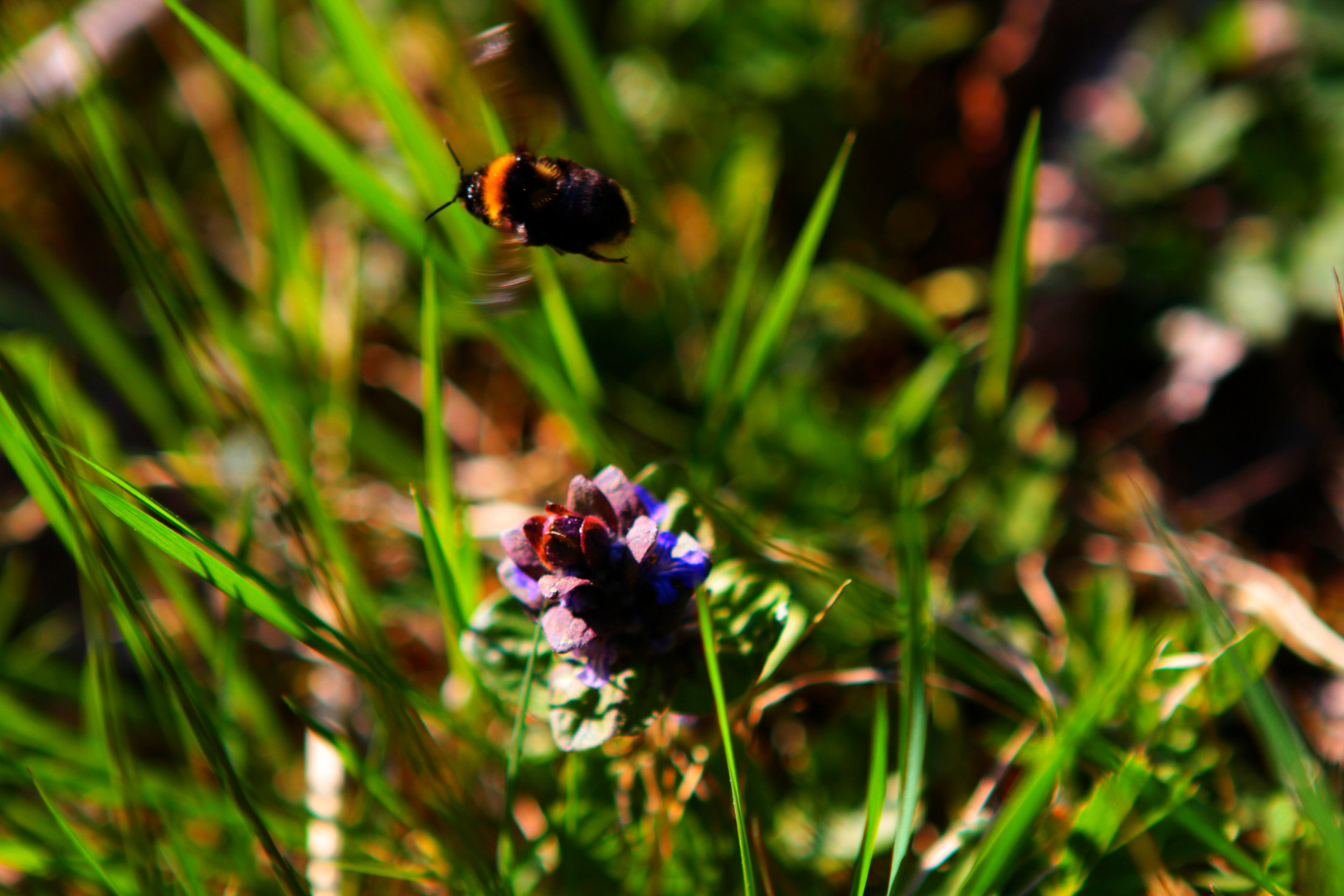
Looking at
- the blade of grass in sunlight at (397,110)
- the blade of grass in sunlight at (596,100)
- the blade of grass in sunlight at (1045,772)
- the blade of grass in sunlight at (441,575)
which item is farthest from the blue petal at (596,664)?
the blade of grass in sunlight at (596,100)

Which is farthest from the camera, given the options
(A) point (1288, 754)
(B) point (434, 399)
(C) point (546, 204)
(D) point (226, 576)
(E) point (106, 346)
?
(E) point (106, 346)

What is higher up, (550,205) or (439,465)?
(550,205)

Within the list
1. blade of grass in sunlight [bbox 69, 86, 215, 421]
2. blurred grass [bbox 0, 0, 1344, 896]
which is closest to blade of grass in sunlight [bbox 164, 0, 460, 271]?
blurred grass [bbox 0, 0, 1344, 896]

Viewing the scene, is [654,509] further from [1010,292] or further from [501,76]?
[501,76]

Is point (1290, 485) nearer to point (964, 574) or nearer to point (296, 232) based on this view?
point (964, 574)

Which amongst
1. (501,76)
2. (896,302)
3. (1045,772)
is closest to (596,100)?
(501,76)

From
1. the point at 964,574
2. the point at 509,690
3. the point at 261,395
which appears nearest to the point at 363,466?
the point at 261,395
